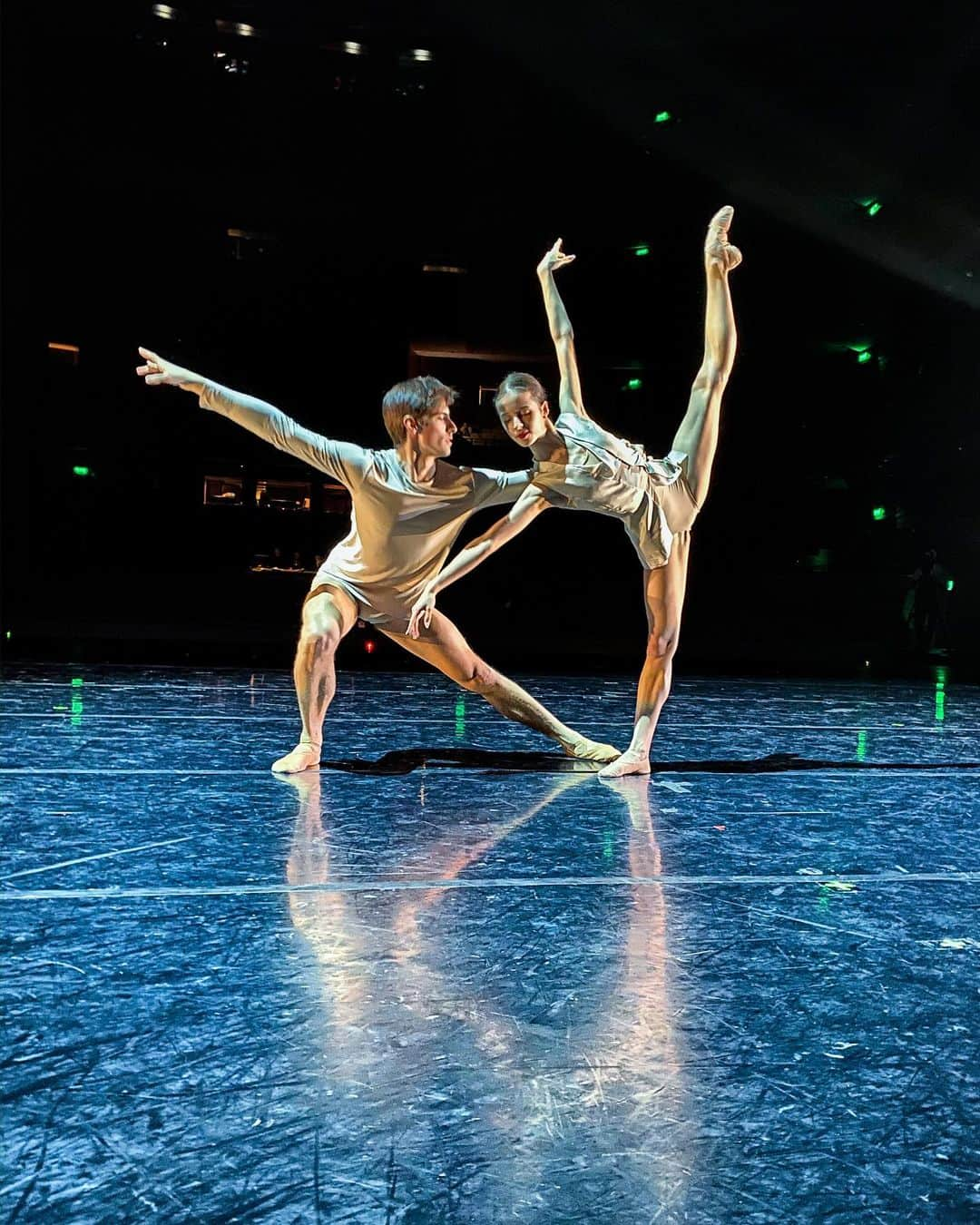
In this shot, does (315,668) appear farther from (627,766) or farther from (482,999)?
(482,999)

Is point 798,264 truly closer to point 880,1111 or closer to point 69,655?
point 69,655

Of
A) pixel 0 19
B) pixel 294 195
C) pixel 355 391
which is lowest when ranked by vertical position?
pixel 355 391

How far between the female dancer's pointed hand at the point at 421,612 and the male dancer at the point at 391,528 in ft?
0.18

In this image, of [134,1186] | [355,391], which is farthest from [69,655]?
[134,1186]

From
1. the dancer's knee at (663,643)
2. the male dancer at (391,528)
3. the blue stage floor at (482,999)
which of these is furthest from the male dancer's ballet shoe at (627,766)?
the male dancer at (391,528)

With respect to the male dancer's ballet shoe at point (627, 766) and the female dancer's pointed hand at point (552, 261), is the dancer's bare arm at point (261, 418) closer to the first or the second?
the female dancer's pointed hand at point (552, 261)

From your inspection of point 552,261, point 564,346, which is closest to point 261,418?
point 564,346

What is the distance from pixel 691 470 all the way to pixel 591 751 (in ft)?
3.04

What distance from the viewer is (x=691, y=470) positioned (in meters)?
3.19

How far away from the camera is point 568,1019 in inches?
51.0

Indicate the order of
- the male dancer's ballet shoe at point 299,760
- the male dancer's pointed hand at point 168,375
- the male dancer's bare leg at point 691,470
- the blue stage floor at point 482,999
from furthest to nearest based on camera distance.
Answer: the male dancer's bare leg at point 691,470 → the male dancer's ballet shoe at point 299,760 → the male dancer's pointed hand at point 168,375 → the blue stage floor at point 482,999

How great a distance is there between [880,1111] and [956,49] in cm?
695

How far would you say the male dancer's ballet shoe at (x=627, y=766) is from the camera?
121 inches

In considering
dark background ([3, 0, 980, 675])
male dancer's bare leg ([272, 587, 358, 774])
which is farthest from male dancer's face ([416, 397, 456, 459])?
dark background ([3, 0, 980, 675])
